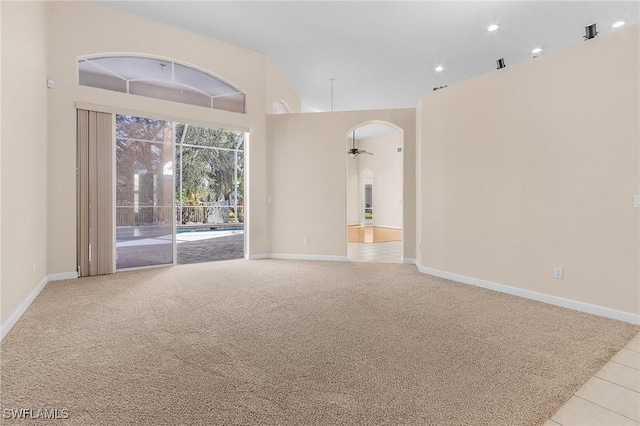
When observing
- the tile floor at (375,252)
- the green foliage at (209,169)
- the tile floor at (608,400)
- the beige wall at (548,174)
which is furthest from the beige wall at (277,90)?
the tile floor at (608,400)

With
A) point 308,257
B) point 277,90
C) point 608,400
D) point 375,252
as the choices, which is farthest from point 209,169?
point 608,400

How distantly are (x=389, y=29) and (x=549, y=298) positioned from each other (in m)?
4.37

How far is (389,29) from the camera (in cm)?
496

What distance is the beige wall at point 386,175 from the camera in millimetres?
12367

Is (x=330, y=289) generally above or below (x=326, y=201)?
below

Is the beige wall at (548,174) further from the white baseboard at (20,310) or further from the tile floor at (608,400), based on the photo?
the white baseboard at (20,310)

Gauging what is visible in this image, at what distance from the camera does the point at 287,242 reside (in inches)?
249

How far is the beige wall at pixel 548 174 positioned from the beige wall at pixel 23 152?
16.4 ft

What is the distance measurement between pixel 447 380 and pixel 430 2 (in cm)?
458

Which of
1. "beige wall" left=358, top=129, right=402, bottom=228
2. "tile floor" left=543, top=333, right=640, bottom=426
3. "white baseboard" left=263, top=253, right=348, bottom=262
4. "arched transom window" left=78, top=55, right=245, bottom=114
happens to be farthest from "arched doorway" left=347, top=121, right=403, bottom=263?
"tile floor" left=543, top=333, right=640, bottom=426

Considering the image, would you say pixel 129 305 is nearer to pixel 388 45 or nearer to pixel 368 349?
pixel 368 349

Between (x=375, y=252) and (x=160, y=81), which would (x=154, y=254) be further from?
(x=375, y=252)

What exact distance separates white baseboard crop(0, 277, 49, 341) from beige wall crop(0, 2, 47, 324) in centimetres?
4

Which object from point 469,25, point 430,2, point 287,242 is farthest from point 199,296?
point 469,25
